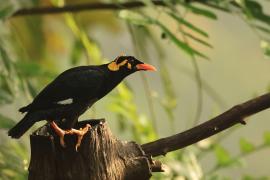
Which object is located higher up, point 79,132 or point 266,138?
point 79,132

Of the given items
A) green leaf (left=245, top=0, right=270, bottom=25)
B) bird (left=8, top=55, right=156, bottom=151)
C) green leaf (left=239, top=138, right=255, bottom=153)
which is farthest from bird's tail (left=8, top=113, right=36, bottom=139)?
green leaf (left=239, top=138, right=255, bottom=153)

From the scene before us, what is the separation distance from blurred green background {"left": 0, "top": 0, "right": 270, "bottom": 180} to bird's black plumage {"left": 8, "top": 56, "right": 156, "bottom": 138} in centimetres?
17

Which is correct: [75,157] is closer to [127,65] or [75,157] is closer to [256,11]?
[127,65]

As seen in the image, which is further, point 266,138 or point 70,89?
point 266,138

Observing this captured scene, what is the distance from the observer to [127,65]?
1.12 meters

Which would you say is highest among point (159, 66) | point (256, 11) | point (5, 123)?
point (256, 11)

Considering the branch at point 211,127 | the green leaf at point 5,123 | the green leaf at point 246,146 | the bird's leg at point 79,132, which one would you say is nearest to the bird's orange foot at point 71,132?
the bird's leg at point 79,132

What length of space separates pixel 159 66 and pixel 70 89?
1331 millimetres

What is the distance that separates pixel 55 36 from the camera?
9.91 feet

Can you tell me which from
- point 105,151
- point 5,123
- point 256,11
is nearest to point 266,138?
point 256,11

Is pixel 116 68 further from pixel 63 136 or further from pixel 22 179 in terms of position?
pixel 22 179

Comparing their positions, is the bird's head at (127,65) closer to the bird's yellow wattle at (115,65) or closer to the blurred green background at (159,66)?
the bird's yellow wattle at (115,65)

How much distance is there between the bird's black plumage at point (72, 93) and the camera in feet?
3.51

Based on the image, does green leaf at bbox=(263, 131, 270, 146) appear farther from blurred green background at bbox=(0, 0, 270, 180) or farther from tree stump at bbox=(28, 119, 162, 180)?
tree stump at bbox=(28, 119, 162, 180)
